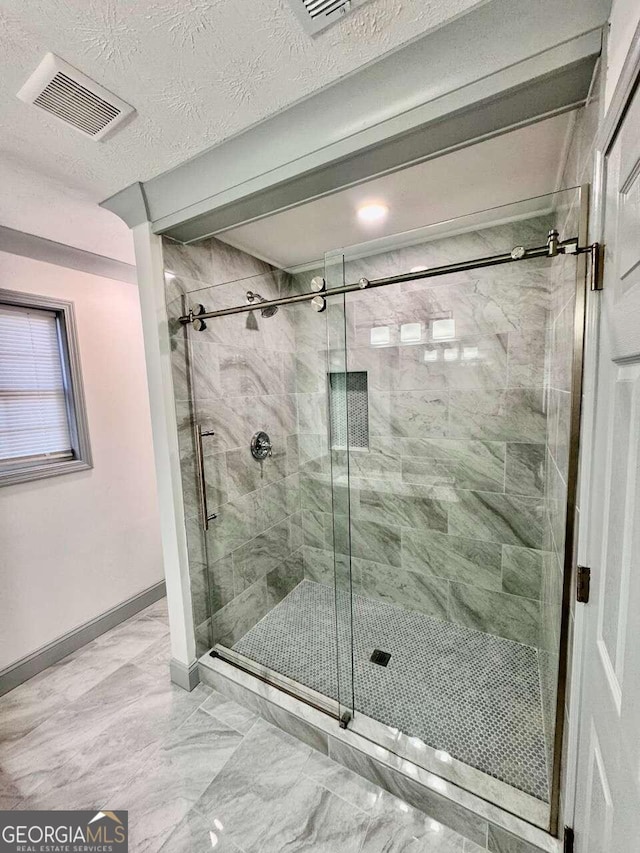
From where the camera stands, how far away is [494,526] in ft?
6.85

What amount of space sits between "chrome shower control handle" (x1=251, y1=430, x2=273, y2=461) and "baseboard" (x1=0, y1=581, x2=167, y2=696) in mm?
1413

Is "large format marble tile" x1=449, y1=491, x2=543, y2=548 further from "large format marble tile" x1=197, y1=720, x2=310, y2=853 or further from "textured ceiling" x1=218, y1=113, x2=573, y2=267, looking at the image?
"textured ceiling" x1=218, y1=113, x2=573, y2=267

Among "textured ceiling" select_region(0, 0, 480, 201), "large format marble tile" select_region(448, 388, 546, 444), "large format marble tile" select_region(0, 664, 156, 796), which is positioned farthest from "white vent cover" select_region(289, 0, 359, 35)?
"large format marble tile" select_region(0, 664, 156, 796)

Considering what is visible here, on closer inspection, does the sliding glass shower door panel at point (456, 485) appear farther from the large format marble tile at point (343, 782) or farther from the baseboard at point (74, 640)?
the baseboard at point (74, 640)

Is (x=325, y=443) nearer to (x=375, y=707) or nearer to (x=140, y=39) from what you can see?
(x=375, y=707)

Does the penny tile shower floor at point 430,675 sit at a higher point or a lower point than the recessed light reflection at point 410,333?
lower

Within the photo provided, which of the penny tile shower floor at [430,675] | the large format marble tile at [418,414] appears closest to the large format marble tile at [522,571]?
the penny tile shower floor at [430,675]

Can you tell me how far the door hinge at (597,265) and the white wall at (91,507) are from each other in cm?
262

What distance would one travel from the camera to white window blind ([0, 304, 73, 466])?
194 cm

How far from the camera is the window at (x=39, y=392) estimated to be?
1941 mm

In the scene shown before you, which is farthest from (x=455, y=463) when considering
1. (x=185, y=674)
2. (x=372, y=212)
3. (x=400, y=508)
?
(x=185, y=674)

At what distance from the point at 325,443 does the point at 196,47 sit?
209 centimetres

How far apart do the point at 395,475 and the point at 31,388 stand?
2.34 m

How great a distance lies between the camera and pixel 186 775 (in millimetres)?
1432
